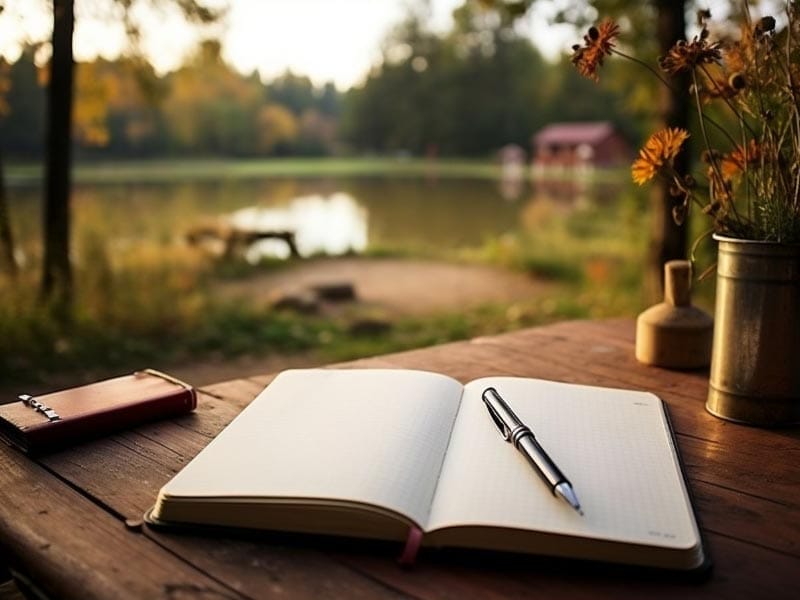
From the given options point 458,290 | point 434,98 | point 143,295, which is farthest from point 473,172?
point 143,295

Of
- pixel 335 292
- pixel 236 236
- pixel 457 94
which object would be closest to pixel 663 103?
pixel 335 292

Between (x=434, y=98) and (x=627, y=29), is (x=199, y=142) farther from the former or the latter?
(x=627, y=29)

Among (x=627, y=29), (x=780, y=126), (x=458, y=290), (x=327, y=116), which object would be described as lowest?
(x=458, y=290)

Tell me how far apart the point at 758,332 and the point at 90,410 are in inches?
34.7

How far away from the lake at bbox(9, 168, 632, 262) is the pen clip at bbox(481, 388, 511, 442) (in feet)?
13.7

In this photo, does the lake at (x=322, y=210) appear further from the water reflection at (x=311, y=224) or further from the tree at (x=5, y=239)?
the tree at (x=5, y=239)

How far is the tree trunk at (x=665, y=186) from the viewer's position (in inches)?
167

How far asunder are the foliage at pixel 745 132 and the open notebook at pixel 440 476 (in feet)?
0.95

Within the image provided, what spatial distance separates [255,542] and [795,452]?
2.21 feet

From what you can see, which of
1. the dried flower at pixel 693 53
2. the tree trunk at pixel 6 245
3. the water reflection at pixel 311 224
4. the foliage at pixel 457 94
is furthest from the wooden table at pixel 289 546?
the foliage at pixel 457 94

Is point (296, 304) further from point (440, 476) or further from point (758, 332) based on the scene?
point (440, 476)

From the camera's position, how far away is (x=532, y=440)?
83 centimetres

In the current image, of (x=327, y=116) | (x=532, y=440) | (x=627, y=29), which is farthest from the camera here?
(x=327, y=116)

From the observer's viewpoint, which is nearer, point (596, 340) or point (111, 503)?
point (111, 503)
